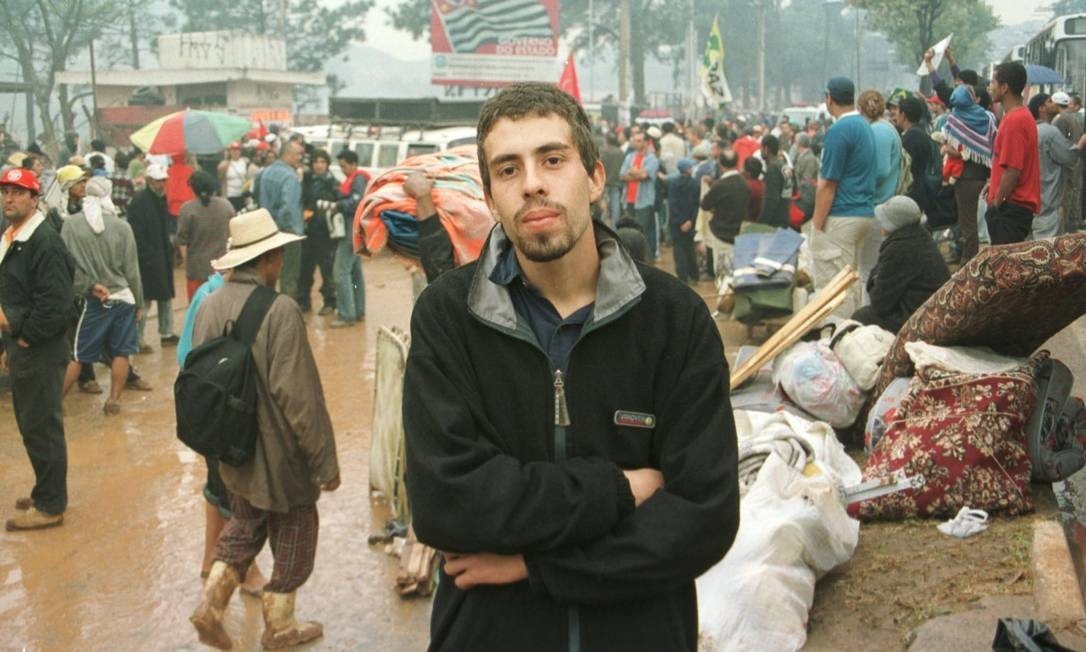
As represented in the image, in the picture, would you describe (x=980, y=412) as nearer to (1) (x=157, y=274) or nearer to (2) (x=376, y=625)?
(2) (x=376, y=625)

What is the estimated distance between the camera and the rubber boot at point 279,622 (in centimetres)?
533

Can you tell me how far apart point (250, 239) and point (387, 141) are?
602 inches

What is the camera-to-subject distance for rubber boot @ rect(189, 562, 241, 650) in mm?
5025

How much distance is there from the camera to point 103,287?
9.68 meters

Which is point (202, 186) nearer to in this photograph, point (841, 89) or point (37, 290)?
point (37, 290)

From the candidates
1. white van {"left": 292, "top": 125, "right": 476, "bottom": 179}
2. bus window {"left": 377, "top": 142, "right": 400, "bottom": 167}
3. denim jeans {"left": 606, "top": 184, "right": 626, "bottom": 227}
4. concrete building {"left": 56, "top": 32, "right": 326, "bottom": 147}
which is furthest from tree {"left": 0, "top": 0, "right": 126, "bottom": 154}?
denim jeans {"left": 606, "top": 184, "right": 626, "bottom": 227}

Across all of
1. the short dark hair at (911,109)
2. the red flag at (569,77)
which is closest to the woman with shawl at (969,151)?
the short dark hair at (911,109)

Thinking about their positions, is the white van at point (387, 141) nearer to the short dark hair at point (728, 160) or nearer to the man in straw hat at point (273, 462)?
the short dark hair at point (728, 160)

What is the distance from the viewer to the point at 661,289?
2.36m

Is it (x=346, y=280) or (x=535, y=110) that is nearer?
(x=535, y=110)

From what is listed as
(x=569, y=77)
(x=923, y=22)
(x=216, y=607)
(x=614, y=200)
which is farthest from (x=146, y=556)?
(x=923, y=22)

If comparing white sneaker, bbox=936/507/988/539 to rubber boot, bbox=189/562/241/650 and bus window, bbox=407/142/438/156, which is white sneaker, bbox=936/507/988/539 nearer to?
rubber boot, bbox=189/562/241/650

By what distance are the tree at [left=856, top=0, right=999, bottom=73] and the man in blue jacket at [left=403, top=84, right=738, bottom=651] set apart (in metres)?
25.8

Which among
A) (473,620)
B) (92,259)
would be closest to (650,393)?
(473,620)
